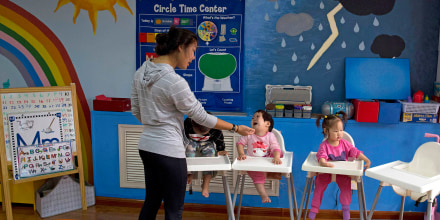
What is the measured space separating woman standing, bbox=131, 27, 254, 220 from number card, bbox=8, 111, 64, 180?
63.9 inches

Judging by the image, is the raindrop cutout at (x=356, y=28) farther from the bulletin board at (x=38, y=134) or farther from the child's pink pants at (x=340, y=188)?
the bulletin board at (x=38, y=134)

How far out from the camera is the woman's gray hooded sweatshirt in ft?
5.89

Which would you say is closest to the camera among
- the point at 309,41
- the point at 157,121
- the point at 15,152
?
the point at 157,121

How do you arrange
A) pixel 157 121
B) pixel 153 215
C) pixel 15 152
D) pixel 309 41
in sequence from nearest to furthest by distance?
pixel 157 121 → pixel 153 215 → pixel 15 152 → pixel 309 41

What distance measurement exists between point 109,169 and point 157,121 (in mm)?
1846

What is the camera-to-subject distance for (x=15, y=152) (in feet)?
10.0

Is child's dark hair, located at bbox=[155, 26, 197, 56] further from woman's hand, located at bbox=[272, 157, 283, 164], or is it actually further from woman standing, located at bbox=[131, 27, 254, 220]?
woman's hand, located at bbox=[272, 157, 283, 164]

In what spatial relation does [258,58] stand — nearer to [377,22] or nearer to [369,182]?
[377,22]

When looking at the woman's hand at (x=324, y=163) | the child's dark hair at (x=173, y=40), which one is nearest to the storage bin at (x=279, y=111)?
the woman's hand at (x=324, y=163)

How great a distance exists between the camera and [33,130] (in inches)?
123

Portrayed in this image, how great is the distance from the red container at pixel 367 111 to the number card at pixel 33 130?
2.52m

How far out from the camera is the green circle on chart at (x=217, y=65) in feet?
11.0

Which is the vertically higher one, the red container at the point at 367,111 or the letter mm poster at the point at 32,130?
the red container at the point at 367,111

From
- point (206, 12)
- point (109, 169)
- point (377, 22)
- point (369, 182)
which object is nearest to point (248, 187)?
point (369, 182)
